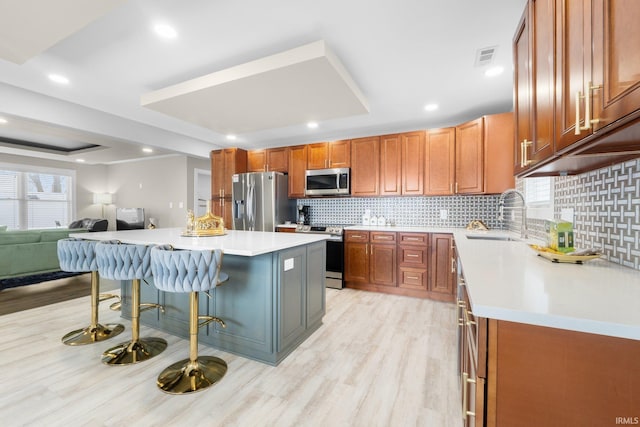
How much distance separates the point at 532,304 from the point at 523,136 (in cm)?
120

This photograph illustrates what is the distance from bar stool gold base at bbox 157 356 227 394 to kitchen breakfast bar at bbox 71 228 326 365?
0.23 meters

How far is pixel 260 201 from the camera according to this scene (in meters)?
4.59

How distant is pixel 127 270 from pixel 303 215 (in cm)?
316

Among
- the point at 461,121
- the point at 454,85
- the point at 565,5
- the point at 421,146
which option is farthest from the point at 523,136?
the point at 461,121

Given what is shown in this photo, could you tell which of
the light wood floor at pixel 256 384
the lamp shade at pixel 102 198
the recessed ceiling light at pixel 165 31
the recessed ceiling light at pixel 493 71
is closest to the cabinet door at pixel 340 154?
the recessed ceiling light at pixel 493 71

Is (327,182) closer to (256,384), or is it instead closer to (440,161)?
(440,161)

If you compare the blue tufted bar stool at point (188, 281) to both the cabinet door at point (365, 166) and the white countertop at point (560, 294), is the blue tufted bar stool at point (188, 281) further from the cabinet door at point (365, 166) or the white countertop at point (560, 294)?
the cabinet door at point (365, 166)

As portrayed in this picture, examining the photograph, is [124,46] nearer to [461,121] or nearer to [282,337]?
[282,337]

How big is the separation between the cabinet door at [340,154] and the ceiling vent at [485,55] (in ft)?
7.07

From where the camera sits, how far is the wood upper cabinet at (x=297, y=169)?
4.63 meters

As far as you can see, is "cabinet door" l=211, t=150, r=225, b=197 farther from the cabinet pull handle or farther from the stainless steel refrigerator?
the cabinet pull handle

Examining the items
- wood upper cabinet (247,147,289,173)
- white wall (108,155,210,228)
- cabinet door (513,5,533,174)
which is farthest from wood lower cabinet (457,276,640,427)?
white wall (108,155,210,228)

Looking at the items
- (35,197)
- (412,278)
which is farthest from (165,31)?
(35,197)

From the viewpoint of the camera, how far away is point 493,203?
145 inches
